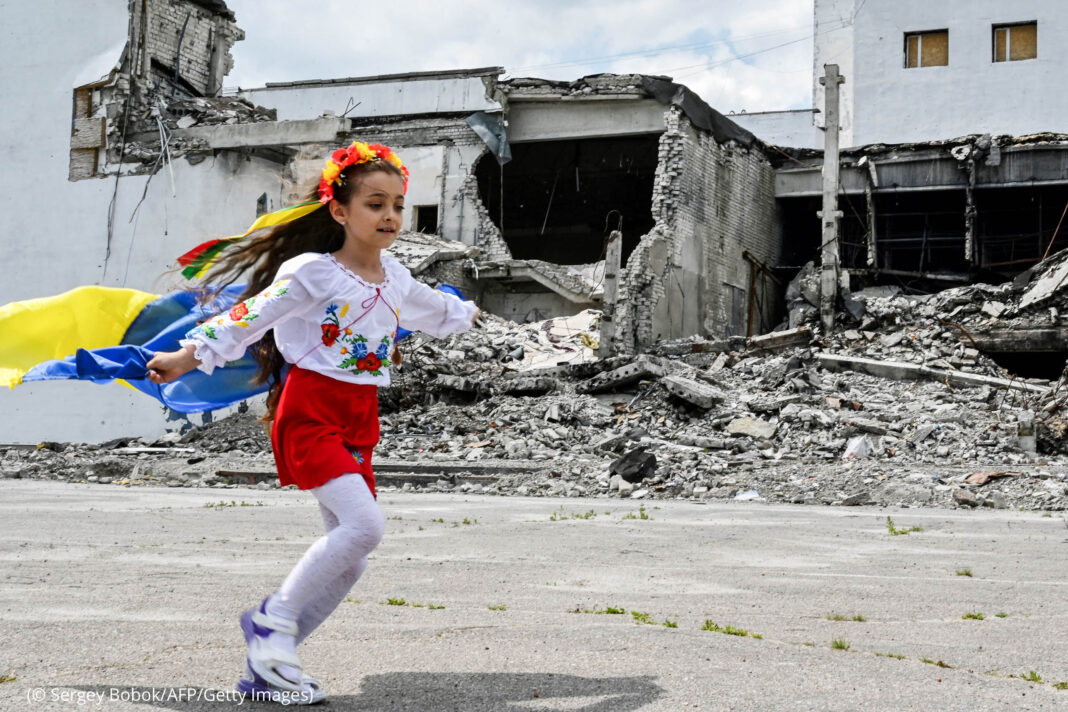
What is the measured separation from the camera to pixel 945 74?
38.6 metres

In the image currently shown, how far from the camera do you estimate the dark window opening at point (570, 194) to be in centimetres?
3000

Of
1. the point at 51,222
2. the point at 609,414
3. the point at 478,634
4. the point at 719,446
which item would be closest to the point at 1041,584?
the point at 478,634

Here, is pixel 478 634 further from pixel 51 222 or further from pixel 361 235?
pixel 51 222

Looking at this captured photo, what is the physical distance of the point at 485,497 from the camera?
13891 mm

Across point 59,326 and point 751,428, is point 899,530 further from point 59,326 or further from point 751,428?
Result: point 751,428

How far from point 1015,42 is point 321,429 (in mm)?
39383

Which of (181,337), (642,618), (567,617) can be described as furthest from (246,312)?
(642,618)

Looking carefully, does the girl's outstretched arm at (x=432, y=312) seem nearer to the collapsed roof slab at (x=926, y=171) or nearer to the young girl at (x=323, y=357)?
the young girl at (x=323, y=357)

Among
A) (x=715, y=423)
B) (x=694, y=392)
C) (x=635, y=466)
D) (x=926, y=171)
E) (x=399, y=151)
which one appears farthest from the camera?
(x=926, y=171)

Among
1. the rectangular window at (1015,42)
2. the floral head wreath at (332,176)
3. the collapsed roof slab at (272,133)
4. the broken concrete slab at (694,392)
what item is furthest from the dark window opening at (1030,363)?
the floral head wreath at (332,176)

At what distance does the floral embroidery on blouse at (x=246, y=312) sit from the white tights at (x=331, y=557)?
0.63 m

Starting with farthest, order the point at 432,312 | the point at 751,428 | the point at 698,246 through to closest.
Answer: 1. the point at 698,246
2. the point at 751,428
3. the point at 432,312

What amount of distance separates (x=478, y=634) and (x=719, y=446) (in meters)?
12.9

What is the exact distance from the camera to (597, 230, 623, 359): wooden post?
22828 millimetres
